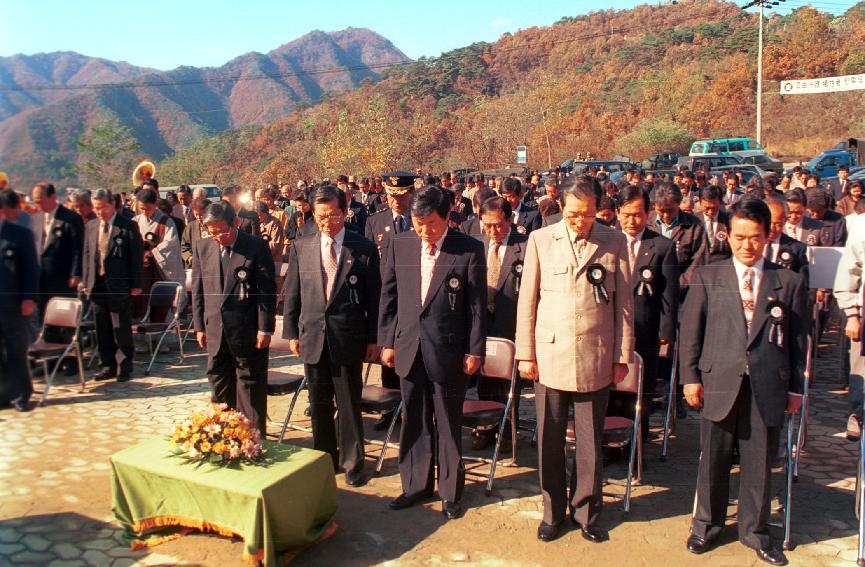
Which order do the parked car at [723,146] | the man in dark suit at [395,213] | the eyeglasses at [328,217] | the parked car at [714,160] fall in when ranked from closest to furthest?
the eyeglasses at [328,217]
the man in dark suit at [395,213]
the parked car at [714,160]
the parked car at [723,146]

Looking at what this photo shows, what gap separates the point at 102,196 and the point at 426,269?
76.9 inches

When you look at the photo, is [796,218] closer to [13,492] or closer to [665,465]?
[665,465]

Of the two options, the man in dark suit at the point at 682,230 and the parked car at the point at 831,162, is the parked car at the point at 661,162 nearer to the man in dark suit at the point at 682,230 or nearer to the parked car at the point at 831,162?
the parked car at the point at 831,162

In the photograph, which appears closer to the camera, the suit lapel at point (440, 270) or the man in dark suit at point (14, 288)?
the man in dark suit at point (14, 288)

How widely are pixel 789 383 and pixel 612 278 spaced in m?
1.04

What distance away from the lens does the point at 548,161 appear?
3866 centimetres

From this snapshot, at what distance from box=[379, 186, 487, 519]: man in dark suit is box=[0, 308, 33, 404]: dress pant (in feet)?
7.85

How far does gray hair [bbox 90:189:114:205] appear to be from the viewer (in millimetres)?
2688

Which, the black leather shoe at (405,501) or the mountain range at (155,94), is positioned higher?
the mountain range at (155,94)

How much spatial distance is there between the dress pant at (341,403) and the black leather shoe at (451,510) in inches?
30.1

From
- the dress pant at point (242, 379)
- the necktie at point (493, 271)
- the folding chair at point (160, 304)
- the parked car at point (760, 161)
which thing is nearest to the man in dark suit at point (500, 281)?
the necktie at point (493, 271)

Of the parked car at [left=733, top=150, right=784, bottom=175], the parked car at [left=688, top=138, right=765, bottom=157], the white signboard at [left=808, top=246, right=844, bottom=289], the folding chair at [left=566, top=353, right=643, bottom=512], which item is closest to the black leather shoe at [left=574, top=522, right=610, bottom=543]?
the folding chair at [left=566, top=353, right=643, bottom=512]

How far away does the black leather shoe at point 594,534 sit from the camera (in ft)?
12.9

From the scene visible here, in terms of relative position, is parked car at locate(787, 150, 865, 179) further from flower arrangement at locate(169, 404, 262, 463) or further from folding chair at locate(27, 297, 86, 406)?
folding chair at locate(27, 297, 86, 406)
